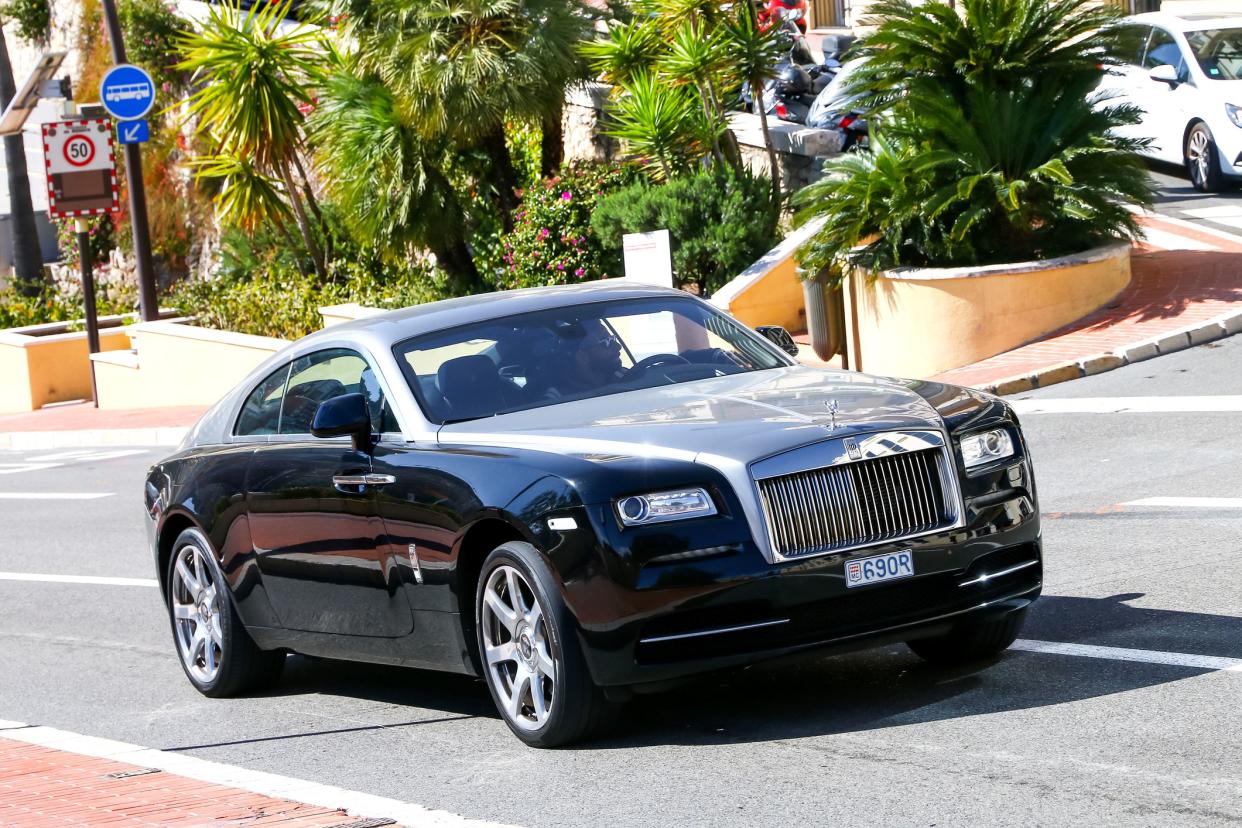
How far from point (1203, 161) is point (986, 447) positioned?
1796 centimetres

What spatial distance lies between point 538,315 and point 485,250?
16147 mm

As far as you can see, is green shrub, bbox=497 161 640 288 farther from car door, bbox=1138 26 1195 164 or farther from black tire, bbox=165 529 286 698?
black tire, bbox=165 529 286 698

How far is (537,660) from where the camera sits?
634 centimetres

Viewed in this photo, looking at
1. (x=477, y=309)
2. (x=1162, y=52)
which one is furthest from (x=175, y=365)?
(x=477, y=309)

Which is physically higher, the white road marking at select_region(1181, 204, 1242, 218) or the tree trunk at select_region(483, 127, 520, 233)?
the tree trunk at select_region(483, 127, 520, 233)

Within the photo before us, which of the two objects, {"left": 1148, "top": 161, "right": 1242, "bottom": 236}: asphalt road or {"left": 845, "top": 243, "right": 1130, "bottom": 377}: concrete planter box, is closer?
{"left": 845, "top": 243, "right": 1130, "bottom": 377}: concrete planter box

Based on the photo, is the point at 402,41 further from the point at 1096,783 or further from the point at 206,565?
the point at 1096,783

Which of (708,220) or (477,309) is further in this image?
(708,220)

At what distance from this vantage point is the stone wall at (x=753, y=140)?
875 inches

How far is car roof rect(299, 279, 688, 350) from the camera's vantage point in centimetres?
754

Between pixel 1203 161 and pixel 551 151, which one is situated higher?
pixel 551 151

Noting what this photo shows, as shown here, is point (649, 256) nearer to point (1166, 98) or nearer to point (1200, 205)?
point (1200, 205)

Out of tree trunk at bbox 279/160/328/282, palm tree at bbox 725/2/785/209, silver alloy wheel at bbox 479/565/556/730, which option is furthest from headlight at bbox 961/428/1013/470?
tree trunk at bbox 279/160/328/282

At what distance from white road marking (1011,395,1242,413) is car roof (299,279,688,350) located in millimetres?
6467
